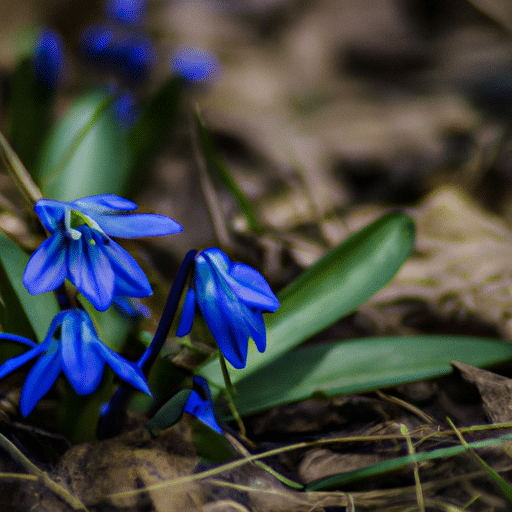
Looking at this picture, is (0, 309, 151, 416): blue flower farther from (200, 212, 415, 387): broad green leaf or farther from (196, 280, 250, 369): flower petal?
(200, 212, 415, 387): broad green leaf

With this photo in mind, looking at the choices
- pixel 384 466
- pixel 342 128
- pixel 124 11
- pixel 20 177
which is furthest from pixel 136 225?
pixel 342 128

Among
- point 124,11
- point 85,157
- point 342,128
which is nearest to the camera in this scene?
point 85,157

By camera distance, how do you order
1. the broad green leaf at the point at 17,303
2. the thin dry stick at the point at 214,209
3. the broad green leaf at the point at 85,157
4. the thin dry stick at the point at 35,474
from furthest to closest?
the thin dry stick at the point at 214,209, the broad green leaf at the point at 85,157, the broad green leaf at the point at 17,303, the thin dry stick at the point at 35,474

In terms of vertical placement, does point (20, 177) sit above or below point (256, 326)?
above

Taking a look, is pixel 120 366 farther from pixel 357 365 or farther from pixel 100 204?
pixel 357 365

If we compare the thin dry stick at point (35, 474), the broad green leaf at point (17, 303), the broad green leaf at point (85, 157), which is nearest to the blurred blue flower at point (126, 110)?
the broad green leaf at point (85, 157)

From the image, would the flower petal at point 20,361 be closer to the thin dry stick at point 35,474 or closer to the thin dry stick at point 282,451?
the thin dry stick at point 35,474
